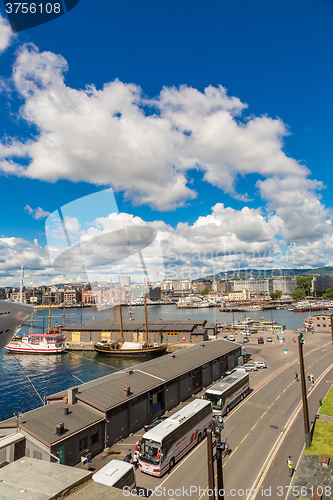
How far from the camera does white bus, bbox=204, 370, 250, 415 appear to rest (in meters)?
23.2

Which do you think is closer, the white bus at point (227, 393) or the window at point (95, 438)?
the window at point (95, 438)

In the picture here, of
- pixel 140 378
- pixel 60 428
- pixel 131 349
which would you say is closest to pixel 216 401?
pixel 140 378

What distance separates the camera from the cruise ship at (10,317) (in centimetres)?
2205

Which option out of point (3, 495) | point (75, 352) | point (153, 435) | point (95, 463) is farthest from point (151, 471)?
point (75, 352)

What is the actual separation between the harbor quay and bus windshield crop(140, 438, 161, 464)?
4.34 metres

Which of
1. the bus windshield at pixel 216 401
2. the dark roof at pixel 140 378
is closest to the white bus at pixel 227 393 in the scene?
the bus windshield at pixel 216 401

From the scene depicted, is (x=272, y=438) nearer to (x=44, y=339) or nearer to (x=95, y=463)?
(x=95, y=463)

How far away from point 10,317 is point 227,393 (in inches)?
748

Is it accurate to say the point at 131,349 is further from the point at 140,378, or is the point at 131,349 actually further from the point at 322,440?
the point at 322,440

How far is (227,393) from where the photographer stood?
24.0m

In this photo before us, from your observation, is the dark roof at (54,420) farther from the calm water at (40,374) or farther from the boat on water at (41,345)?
the boat on water at (41,345)

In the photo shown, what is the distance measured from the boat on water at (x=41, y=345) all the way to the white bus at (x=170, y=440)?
53.1 m

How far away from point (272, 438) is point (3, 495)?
69.2 feet

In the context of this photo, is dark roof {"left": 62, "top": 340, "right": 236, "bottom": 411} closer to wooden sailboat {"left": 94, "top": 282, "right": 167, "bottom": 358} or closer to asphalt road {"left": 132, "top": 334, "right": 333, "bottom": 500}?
asphalt road {"left": 132, "top": 334, "right": 333, "bottom": 500}
